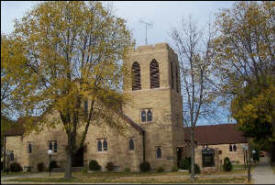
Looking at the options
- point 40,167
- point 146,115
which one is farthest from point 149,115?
point 40,167

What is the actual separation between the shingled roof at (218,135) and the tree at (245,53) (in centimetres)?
2886

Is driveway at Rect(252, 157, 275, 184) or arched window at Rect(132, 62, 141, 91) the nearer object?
driveway at Rect(252, 157, 275, 184)

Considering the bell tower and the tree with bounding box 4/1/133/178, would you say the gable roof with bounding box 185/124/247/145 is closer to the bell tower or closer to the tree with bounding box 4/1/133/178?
the bell tower

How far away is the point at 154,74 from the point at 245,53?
17.7 metres

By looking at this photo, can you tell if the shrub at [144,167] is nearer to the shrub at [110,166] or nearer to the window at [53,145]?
the shrub at [110,166]

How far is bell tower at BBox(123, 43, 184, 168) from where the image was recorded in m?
40.0

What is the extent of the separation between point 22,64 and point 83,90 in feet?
15.8

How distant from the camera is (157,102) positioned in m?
41.3

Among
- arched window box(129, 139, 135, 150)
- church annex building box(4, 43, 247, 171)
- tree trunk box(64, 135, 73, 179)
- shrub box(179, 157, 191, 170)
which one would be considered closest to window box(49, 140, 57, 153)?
church annex building box(4, 43, 247, 171)

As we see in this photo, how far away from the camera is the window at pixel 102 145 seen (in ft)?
132

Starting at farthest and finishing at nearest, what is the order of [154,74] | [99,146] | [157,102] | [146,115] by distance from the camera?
[154,74] → [146,115] → [157,102] → [99,146]

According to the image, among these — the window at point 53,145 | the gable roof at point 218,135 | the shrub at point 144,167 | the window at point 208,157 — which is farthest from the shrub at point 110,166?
the gable roof at point 218,135

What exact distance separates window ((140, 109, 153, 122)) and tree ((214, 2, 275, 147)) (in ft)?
51.9

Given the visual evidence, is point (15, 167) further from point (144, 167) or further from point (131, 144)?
point (144, 167)
